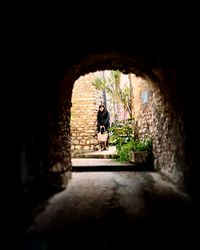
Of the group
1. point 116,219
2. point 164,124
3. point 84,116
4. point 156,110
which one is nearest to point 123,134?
point 156,110

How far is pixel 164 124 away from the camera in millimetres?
5543

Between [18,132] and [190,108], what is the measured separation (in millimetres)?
2602

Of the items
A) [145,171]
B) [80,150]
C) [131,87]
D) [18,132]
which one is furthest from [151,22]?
[80,150]

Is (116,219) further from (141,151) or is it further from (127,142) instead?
(127,142)

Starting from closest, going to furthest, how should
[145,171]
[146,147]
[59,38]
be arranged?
1. [59,38]
2. [145,171]
3. [146,147]

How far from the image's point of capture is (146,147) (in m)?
6.99

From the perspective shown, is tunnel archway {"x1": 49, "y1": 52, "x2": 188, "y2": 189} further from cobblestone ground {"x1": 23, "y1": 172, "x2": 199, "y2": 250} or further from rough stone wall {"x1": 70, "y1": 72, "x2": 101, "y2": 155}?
rough stone wall {"x1": 70, "y1": 72, "x2": 101, "y2": 155}

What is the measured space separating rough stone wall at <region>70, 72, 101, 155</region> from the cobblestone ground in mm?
5814

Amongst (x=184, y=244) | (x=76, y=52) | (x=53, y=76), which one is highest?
(x=76, y=52)

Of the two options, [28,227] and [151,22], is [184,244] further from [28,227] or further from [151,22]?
[151,22]

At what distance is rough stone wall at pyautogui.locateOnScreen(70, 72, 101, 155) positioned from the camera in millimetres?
10688

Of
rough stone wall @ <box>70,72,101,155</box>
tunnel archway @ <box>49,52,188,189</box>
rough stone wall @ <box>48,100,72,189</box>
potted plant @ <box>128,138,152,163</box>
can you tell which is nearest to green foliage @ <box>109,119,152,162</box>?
potted plant @ <box>128,138,152,163</box>

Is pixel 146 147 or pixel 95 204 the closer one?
pixel 95 204

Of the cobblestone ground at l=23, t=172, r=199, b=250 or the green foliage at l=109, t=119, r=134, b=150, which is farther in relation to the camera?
the green foliage at l=109, t=119, r=134, b=150
